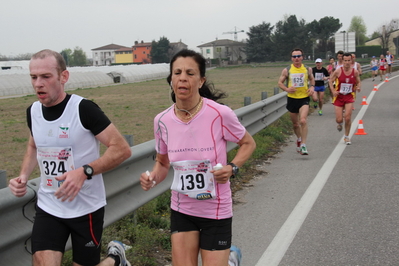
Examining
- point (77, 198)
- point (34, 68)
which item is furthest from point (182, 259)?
point (34, 68)

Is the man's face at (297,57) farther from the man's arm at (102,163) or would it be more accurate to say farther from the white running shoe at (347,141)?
the man's arm at (102,163)

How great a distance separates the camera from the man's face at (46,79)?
3641 millimetres

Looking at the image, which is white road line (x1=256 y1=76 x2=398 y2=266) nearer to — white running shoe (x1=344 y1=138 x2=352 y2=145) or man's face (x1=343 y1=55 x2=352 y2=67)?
white running shoe (x1=344 y1=138 x2=352 y2=145)

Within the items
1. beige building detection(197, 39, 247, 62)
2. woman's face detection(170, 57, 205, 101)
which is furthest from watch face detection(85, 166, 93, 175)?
beige building detection(197, 39, 247, 62)

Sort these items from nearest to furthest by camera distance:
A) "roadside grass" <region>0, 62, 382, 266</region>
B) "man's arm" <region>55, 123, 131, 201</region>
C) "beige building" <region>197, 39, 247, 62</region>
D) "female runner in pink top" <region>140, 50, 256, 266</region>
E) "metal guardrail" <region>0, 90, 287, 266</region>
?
1. "man's arm" <region>55, 123, 131, 201</region>
2. "metal guardrail" <region>0, 90, 287, 266</region>
3. "female runner in pink top" <region>140, 50, 256, 266</region>
4. "roadside grass" <region>0, 62, 382, 266</region>
5. "beige building" <region>197, 39, 247, 62</region>

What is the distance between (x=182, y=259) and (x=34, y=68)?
1.55 metres

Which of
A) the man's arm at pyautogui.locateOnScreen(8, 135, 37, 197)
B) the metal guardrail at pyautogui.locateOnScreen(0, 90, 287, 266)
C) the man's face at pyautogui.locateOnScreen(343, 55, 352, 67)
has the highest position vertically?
the man's face at pyautogui.locateOnScreen(343, 55, 352, 67)

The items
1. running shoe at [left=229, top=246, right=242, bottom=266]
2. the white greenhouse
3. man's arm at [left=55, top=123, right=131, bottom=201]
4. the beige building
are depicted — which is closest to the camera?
man's arm at [left=55, top=123, right=131, bottom=201]

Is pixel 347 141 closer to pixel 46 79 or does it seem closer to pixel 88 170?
pixel 88 170

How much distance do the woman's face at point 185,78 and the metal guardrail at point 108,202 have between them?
3.90 feet

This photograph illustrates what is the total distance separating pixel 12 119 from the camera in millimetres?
20406

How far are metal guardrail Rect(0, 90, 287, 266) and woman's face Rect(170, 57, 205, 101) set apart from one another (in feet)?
3.90

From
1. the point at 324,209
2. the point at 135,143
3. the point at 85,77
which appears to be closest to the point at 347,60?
the point at 135,143

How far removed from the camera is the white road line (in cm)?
525
